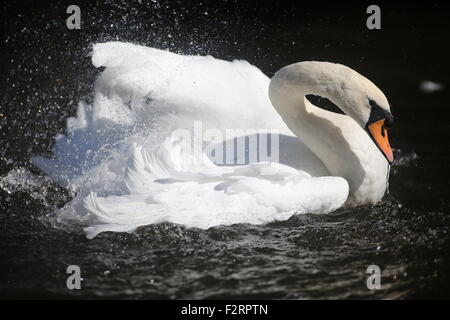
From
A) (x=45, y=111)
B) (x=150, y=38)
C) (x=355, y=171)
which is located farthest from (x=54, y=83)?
(x=355, y=171)

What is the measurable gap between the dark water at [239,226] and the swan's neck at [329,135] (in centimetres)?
27

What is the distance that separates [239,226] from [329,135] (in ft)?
3.54

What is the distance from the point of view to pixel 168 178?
18.6 feet

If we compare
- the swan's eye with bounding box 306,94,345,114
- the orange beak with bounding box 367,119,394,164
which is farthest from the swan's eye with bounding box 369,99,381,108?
the swan's eye with bounding box 306,94,345,114

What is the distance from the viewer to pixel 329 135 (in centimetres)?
601

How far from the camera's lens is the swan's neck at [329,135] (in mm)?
5887

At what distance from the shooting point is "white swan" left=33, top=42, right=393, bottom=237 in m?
5.46
